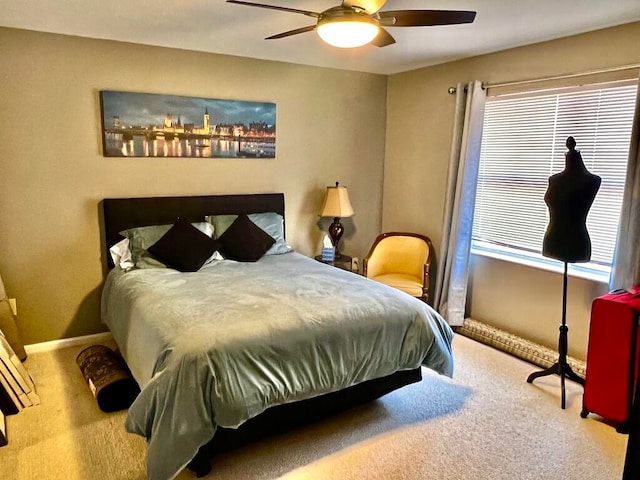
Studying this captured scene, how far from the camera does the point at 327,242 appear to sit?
15.2ft

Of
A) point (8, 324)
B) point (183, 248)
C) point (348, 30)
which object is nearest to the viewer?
A: point (348, 30)

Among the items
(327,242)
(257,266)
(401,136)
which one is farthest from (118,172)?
(401,136)

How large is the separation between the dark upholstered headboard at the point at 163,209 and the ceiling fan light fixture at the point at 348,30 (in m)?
2.12

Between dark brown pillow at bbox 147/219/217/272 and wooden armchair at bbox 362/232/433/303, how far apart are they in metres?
1.54

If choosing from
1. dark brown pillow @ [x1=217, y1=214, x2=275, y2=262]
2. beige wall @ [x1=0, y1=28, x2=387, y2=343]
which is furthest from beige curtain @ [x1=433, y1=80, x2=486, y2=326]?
dark brown pillow @ [x1=217, y1=214, x2=275, y2=262]

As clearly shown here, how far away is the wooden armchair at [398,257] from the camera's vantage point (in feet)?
14.7

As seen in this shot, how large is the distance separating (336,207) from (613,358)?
101 inches

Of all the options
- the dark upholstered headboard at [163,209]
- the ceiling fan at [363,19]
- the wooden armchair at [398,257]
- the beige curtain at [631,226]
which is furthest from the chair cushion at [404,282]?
the ceiling fan at [363,19]

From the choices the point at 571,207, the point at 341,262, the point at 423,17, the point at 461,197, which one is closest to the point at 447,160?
the point at 461,197

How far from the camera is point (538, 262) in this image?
3758 mm

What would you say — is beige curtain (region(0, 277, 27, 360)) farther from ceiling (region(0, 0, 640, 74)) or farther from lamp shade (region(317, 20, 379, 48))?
lamp shade (region(317, 20, 379, 48))

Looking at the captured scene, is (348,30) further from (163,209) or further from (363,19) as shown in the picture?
(163,209)

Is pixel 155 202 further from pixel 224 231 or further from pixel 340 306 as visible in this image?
pixel 340 306

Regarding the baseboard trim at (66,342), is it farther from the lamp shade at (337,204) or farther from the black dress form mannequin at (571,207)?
the black dress form mannequin at (571,207)
